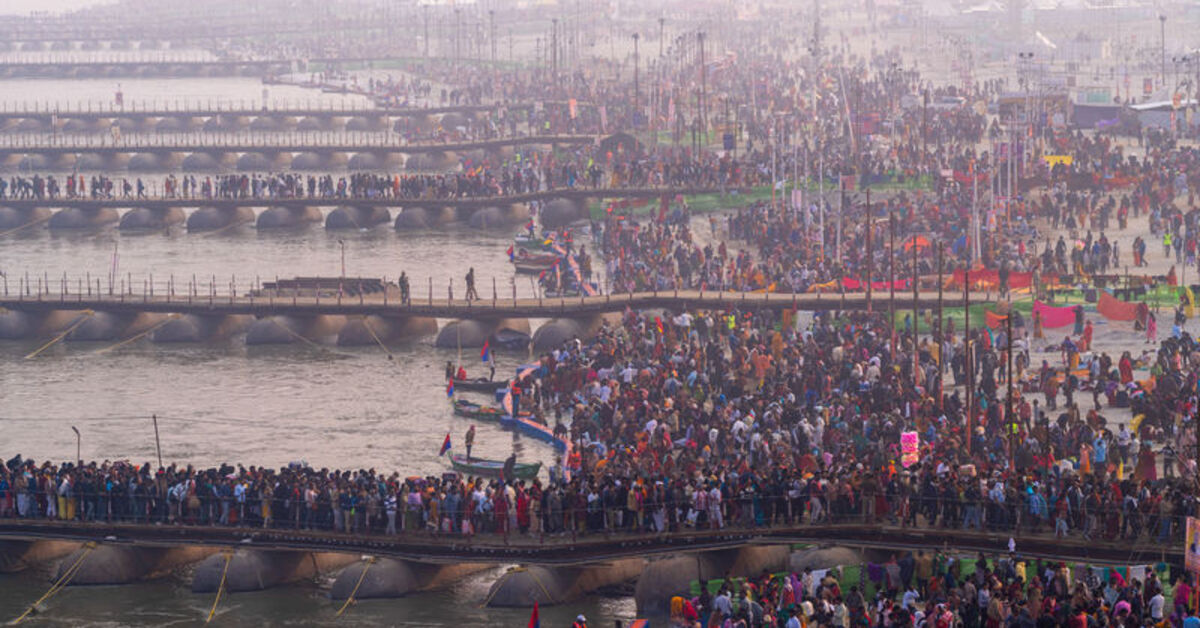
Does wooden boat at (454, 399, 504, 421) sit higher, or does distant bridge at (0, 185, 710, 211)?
distant bridge at (0, 185, 710, 211)

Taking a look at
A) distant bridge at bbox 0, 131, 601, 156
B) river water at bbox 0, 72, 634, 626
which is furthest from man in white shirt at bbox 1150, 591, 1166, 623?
distant bridge at bbox 0, 131, 601, 156

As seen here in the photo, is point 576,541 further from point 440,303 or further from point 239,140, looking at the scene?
point 239,140

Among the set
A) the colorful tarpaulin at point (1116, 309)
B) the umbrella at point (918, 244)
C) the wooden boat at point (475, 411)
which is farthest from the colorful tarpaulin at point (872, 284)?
the wooden boat at point (475, 411)

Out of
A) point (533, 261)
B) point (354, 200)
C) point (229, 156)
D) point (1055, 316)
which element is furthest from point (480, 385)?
point (229, 156)

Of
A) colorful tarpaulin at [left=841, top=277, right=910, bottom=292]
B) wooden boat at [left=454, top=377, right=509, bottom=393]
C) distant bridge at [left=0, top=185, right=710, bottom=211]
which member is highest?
distant bridge at [left=0, top=185, right=710, bottom=211]

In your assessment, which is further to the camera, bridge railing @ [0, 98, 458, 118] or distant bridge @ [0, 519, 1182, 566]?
bridge railing @ [0, 98, 458, 118]

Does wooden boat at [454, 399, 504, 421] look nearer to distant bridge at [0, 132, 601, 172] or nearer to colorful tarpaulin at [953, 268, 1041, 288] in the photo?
colorful tarpaulin at [953, 268, 1041, 288]
